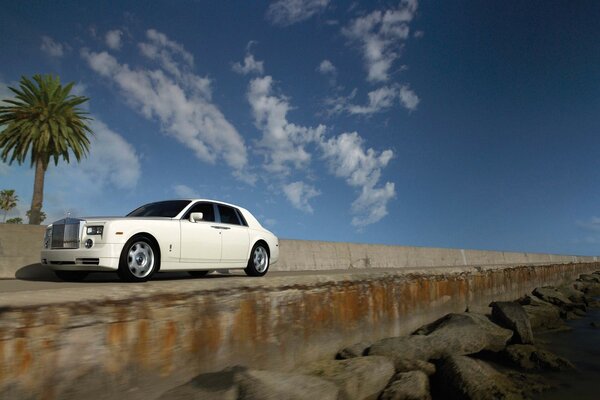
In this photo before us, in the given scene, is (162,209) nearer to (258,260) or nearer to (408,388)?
(258,260)

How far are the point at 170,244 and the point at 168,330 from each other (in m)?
2.74

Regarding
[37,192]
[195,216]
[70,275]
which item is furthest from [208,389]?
[37,192]

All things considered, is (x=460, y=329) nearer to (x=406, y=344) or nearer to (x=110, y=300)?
(x=406, y=344)

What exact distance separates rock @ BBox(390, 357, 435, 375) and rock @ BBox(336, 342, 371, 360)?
16.9 inches

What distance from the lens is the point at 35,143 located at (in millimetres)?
34469

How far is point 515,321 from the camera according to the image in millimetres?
8750

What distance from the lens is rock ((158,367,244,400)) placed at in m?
3.72

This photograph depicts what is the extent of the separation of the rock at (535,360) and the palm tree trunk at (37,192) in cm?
3340

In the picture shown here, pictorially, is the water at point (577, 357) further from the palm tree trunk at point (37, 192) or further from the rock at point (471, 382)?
the palm tree trunk at point (37, 192)

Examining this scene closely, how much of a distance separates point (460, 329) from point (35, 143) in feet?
120

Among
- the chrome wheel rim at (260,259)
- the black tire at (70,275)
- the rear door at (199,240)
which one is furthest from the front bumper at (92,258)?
the chrome wheel rim at (260,259)

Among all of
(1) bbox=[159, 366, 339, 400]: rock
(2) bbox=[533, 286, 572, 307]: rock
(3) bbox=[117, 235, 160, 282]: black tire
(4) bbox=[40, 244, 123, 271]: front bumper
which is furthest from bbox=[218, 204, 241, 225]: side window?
(2) bbox=[533, 286, 572, 307]: rock

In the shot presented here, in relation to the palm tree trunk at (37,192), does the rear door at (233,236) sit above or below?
below

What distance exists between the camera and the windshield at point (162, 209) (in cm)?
711
